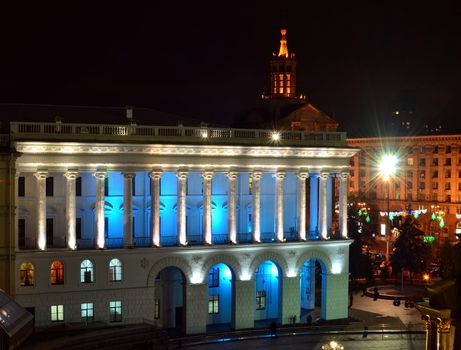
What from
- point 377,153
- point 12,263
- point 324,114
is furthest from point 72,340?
point 377,153

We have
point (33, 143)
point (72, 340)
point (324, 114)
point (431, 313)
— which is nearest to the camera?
point (431, 313)

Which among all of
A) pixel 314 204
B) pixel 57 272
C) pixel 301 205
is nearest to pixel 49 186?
pixel 57 272

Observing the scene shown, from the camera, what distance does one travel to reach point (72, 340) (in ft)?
165

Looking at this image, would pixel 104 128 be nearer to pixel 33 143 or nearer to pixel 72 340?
pixel 33 143

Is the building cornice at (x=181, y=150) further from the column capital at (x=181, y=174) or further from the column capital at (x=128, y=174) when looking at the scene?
the column capital at (x=128, y=174)

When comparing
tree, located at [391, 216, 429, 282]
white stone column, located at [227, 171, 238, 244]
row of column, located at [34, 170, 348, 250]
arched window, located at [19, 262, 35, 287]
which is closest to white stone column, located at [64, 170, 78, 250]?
row of column, located at [34, 170, 348, 250]

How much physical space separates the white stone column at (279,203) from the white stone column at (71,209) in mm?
15957

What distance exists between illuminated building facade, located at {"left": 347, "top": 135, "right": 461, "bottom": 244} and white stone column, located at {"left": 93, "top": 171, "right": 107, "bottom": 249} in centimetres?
7552

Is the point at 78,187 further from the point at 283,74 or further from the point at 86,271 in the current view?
the point at 283,74

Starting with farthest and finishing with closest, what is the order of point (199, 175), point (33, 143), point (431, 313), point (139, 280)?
point (199, 175)
point (139, 280)
point (33, 143)
point (431, 313)

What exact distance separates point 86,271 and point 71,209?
4460 mm

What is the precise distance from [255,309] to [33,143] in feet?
71.7

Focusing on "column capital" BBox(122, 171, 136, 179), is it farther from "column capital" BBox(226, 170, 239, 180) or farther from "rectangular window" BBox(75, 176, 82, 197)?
"column capital" BBox(226, 170, 239, 180)

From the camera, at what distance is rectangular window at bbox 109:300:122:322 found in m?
57.0
